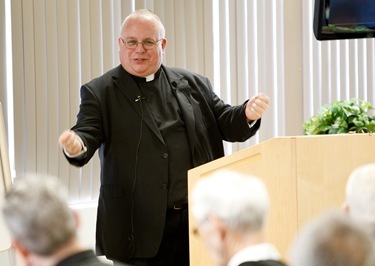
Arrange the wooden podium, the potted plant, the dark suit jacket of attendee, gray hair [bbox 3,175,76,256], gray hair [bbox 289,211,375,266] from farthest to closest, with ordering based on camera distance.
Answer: the potted plant
the dark suit jacket of attendee
the wooden podium
gray hair [bbox 3,175,76,256]
gray hair [bbox 289,211,375,266]

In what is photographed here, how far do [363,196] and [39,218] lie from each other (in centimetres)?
95

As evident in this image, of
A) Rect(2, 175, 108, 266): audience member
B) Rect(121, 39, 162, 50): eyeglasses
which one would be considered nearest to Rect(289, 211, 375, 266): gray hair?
Rect(2, 175, 108, 266): audience member

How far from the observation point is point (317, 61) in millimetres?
6824

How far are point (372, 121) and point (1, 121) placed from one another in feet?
7.46

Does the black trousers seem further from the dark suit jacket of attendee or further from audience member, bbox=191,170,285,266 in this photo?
audience member, bbox=191,170,285,266

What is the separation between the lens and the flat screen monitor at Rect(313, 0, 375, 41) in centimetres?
455

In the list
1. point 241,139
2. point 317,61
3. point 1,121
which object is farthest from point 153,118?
point 317,61

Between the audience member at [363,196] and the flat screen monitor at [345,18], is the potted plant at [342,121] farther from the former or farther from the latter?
the audience member at [363,196]

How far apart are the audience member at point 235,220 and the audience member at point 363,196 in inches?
12.2

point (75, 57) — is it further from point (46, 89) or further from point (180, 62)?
point (180, 62)

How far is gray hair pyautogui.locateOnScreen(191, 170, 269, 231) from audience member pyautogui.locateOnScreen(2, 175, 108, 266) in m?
0.35

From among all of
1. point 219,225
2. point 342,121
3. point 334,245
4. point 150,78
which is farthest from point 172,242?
point 334,245

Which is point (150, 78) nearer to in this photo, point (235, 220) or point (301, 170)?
point (301, 170)

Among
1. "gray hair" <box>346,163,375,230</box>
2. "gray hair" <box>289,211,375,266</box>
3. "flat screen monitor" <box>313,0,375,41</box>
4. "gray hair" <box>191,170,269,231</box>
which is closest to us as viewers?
"gray hair" <box>289,211,375,266</box>
